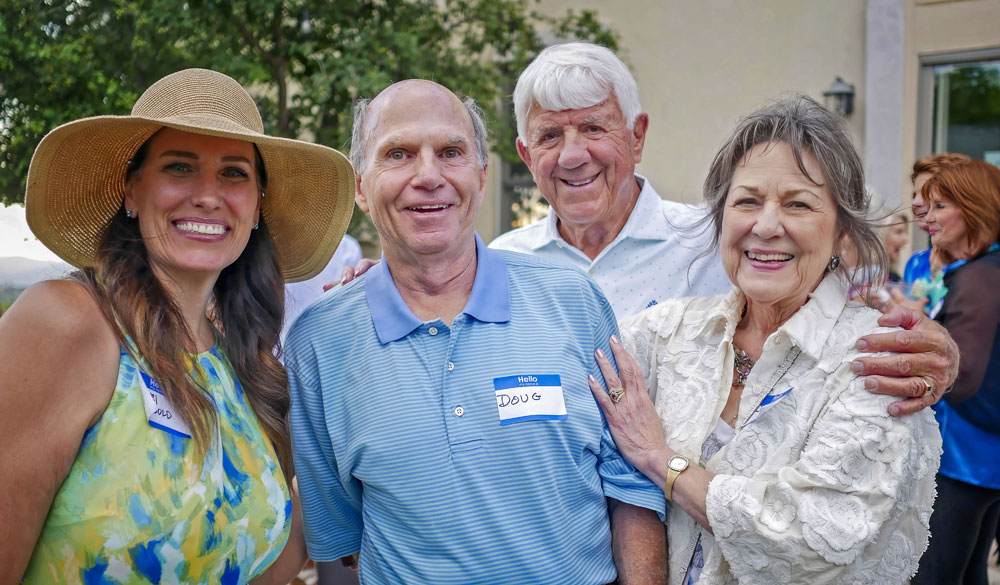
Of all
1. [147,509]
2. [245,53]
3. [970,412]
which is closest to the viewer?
[147,509]

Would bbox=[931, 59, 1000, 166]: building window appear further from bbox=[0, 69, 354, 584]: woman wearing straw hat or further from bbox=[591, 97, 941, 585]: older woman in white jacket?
bbox=[0, 69, 354, 584]: woman wearing straw hat

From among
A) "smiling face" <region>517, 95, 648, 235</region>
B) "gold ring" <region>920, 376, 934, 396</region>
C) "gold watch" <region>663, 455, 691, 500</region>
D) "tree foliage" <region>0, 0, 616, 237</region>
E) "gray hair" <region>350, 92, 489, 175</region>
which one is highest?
"tree foliage" <region>0, 0, 616, 237</region>

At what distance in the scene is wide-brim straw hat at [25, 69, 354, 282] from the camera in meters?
1.88

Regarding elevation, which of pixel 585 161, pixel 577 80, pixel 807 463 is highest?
pixel 577 80

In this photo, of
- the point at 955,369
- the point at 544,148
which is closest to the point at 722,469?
the point at 955,369

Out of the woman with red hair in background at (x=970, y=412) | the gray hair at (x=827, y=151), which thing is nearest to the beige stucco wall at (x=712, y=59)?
the woman with red hair in background at (x=970, y=412)

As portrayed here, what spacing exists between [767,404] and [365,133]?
1278mm

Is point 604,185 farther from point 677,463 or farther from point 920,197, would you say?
point 920,197

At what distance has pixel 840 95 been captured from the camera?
7.29 metres

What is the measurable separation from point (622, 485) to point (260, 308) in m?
1.08

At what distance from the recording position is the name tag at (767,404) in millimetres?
1959

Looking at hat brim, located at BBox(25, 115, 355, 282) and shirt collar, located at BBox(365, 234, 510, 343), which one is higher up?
hat brim, located at BBox(25, 115, 355, 282)

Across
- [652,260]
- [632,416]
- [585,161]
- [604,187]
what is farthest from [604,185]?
[632,416]

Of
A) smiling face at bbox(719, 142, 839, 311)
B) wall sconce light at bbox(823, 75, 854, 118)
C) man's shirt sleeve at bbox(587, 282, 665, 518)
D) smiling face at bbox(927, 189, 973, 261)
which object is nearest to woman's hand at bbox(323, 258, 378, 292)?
man's shirt sleeve at bbox(587, 282, 665, 518)
